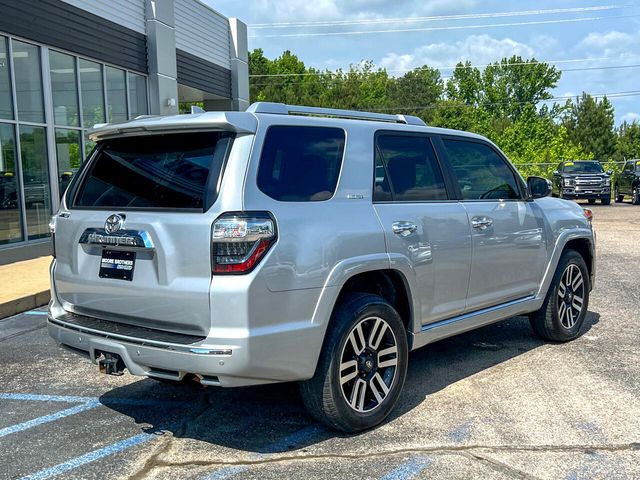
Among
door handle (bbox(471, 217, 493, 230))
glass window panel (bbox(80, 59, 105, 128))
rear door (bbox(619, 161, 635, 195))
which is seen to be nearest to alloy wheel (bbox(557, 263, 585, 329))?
door handle (bbox(471, 217, 493, 230))

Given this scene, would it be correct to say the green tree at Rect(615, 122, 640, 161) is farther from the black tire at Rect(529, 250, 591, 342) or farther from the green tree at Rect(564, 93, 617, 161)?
the black tire at Rect(529, 250, 591, 342)

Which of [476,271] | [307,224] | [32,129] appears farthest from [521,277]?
[32,129]

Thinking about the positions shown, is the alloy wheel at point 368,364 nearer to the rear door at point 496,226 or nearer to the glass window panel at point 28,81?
the rear door at point 496,226

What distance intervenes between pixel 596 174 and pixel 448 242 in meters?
25.0

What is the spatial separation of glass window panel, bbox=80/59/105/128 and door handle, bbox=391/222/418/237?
39.2 feet

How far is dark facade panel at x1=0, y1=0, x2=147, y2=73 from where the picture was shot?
11906 millimetres

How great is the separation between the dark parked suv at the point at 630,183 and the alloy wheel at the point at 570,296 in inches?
906

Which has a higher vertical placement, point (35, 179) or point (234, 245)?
point (35, 179)

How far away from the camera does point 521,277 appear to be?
5.25m

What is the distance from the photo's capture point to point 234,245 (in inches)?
127

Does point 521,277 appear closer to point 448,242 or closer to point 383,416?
point 448,242

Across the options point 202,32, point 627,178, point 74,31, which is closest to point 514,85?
point 627,178

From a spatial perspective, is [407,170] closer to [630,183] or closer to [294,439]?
[294,439]

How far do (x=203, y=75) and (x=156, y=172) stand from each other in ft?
55.9
